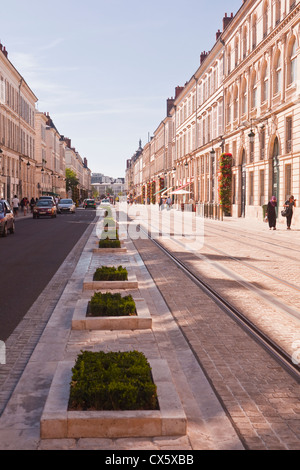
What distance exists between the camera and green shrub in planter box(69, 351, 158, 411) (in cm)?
377

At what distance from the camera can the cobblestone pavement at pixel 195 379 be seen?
349cm

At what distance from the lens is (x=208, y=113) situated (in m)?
55.1

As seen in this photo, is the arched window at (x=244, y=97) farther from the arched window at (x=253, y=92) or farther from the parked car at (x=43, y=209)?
the parked car at (x=43, y=209)

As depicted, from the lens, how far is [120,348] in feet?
18.1

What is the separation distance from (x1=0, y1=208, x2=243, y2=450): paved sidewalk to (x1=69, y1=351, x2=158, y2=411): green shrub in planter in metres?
0.30

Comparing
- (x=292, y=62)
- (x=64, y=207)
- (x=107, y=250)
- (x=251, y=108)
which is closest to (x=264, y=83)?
(x=251, y=108)

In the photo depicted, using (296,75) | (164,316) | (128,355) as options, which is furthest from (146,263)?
(296,75)

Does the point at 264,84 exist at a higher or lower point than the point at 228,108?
lower

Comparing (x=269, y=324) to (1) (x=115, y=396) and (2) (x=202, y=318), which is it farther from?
(1) (x=115, y=396)

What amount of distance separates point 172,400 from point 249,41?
38.9 m

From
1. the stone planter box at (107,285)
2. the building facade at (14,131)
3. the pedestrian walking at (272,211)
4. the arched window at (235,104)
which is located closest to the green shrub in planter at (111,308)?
the stone planter box at (107,285)

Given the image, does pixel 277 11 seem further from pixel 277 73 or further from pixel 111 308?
pixel 111 308

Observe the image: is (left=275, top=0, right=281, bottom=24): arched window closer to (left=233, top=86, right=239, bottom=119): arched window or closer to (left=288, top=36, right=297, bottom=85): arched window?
(left=288, top=36, right=297, bottom=85): arched window

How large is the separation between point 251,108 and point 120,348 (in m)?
35.5
